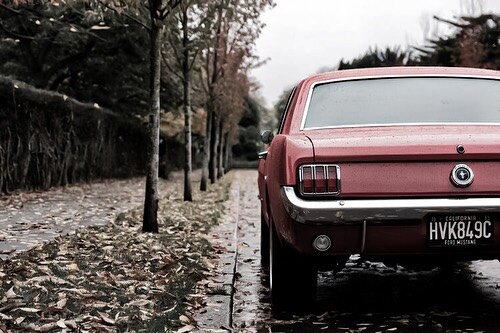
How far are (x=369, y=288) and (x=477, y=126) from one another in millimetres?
1858

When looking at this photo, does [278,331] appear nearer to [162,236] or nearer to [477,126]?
[477,126]

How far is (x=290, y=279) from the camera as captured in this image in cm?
507

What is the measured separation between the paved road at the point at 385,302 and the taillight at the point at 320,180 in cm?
89

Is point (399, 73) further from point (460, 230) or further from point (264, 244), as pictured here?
point (264, 244)

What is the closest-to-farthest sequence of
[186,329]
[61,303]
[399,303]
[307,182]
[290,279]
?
[307,182] < [186,329] < [61,303] < [290,279] < [399,303]

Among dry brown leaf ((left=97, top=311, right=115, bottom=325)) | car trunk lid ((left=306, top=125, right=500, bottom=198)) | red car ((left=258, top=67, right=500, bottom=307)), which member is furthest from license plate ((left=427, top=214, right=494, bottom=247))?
dry brown leaf ((left=97, top=311, right=115, bottom=325))

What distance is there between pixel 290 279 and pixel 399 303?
42.4 inches

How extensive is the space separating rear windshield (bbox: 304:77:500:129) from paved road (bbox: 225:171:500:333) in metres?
1.07

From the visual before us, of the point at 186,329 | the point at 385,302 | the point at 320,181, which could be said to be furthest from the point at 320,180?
the point at 385,302

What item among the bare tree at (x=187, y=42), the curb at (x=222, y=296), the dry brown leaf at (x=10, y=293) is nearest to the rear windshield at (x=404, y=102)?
the curb at (x=222, y=296)

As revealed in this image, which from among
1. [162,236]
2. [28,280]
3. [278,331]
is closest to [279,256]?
[278,331]

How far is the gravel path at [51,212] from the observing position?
8.43 m

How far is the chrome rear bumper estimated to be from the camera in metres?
4.45

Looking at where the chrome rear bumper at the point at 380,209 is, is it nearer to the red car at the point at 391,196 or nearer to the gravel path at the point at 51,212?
the red car at the point at 391,196
